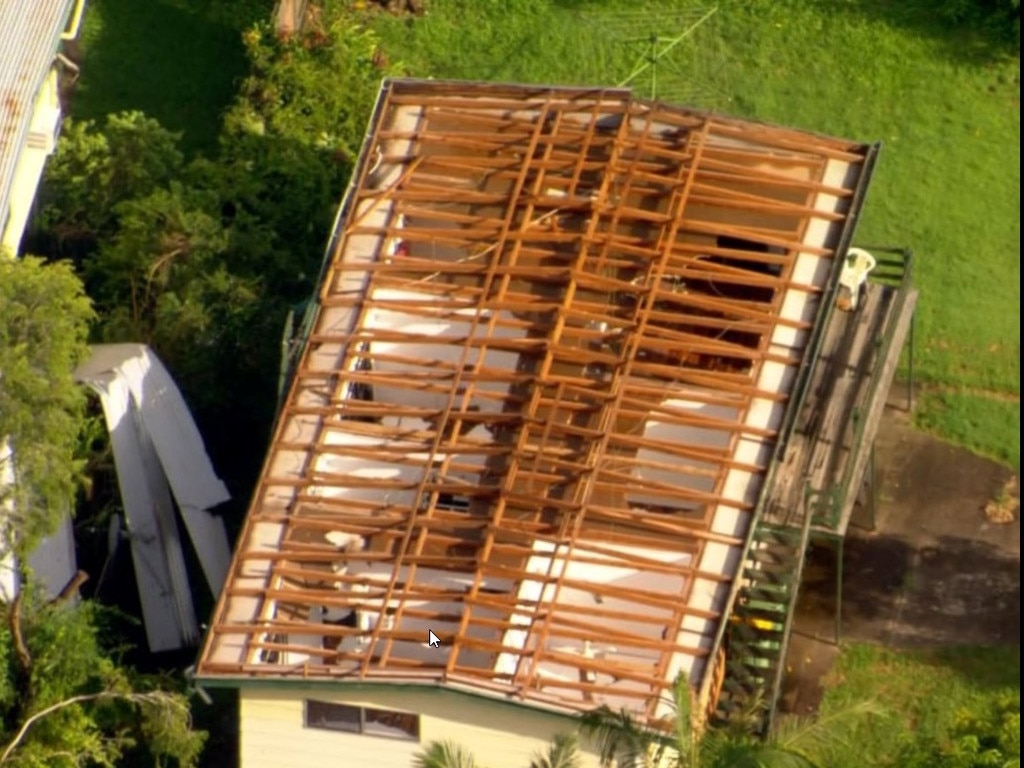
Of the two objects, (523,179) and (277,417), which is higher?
(523,179)

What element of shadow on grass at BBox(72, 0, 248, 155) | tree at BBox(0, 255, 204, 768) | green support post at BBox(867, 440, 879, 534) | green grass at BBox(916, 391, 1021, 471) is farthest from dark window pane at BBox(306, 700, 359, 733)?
shadow on grass at BBox(72, 0, 248, 155)

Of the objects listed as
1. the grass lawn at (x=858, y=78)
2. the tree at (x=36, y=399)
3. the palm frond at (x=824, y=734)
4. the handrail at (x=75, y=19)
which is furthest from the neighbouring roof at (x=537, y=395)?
the grass lawn at (x=858, y=78)

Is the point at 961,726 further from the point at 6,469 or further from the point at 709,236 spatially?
the point at 6,469

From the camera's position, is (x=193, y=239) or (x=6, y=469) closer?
(x=6, y=469)

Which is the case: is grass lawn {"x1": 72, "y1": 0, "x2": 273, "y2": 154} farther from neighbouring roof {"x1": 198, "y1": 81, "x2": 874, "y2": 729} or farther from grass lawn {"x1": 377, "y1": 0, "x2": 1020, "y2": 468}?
neighbouring roof {"x1": 198, "y1": 81, "x2": 874, "y2": 729}

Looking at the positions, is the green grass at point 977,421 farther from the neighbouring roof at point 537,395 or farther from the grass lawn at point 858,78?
the neighbouring roof at point 537,395

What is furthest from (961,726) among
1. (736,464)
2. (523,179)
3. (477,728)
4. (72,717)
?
(72,717)
